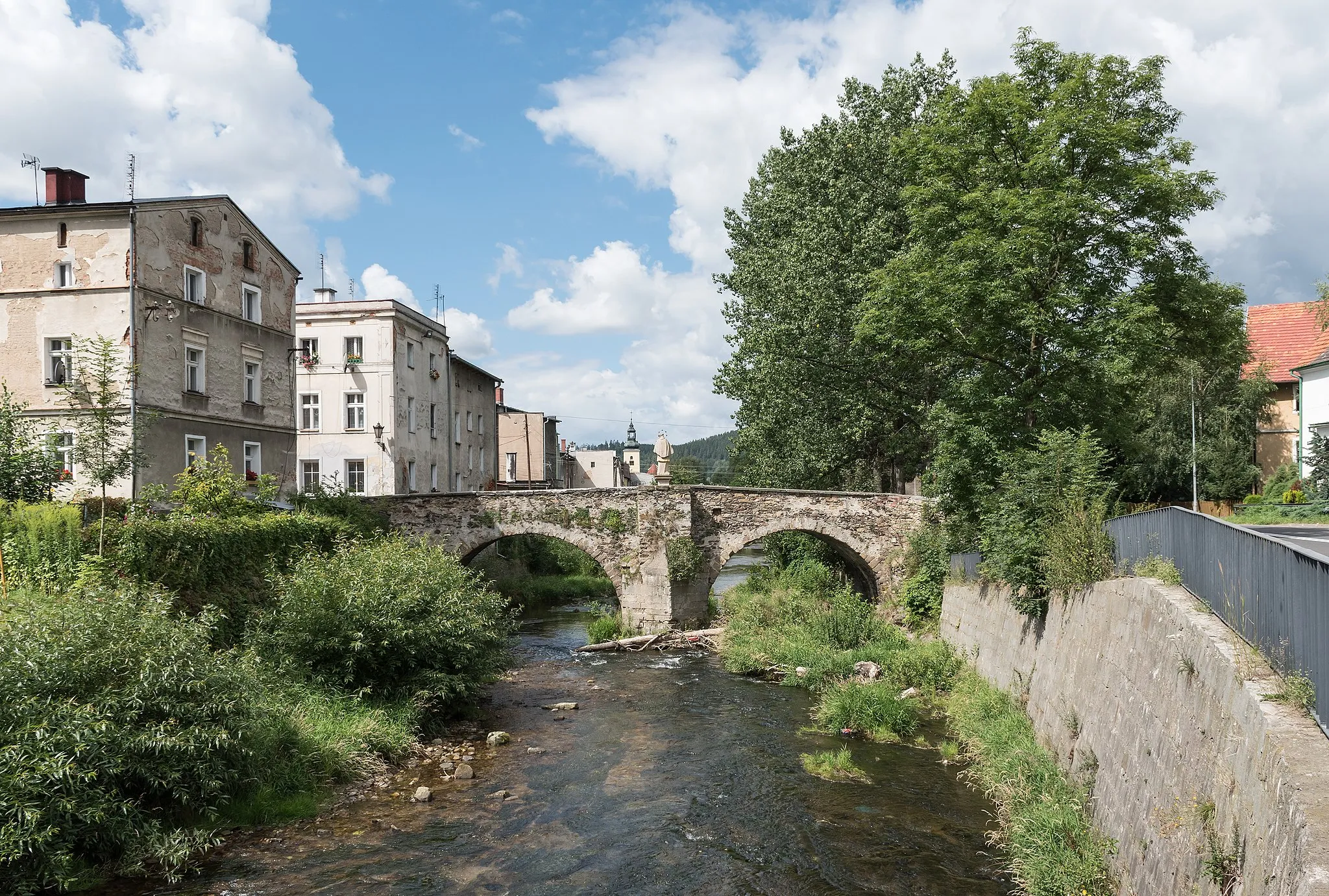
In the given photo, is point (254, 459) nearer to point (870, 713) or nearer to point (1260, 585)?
point (870, 713)

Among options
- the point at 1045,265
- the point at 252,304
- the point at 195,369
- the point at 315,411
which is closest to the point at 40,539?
the point at 195,369

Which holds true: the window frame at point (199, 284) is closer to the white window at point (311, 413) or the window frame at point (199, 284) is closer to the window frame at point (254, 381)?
the window frame at point (254, 381)

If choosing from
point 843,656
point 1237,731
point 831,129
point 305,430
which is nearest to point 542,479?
point 305,430

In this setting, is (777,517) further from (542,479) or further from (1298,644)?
(542,479)

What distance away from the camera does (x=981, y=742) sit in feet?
44.8

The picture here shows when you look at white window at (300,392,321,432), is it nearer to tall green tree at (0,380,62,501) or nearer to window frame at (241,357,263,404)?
window frame at (241,357,263,404)

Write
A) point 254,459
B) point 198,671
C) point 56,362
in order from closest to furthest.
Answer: point 198,671
point 56,362
point 254,459

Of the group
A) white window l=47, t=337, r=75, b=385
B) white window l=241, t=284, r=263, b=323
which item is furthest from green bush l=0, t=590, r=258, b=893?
white window l=241, t=284, r=263, b=323

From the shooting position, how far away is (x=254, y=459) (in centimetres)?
2742

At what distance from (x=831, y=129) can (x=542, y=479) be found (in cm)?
3595

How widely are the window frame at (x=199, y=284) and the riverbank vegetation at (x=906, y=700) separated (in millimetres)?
17138

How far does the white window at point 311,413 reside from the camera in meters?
36.4

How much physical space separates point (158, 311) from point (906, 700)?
66.6 feet

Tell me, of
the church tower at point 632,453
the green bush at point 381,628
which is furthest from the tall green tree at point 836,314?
the church tower at point 632,453
